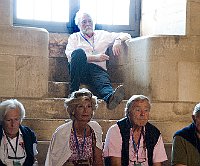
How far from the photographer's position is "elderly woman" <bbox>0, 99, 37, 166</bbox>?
3.35 meters

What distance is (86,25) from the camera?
17.7ft

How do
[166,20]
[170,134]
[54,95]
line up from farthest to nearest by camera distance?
[166,20], [54,95], [170,134]

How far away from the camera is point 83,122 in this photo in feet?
11.2

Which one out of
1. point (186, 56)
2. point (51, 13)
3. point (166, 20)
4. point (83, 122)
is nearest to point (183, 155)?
point (83, 122)

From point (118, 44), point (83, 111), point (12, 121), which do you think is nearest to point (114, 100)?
point (118, 44)

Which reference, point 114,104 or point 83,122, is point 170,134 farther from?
point 83,122

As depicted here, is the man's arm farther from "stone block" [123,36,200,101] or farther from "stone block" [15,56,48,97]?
"stone block" [15,56,48,97]

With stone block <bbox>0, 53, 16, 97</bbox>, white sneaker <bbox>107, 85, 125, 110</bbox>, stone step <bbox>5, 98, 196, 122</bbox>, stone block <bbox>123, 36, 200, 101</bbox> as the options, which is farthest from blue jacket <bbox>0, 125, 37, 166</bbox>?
stone block <bbox>123, 36, 200, 101</bbox>

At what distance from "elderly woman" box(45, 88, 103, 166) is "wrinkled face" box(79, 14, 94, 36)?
2.02m

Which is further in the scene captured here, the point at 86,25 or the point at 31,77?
the point at 86,25

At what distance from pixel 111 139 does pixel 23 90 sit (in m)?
1.49

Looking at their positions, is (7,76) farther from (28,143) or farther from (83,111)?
(83,111)

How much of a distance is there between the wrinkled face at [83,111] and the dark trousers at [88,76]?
129cm

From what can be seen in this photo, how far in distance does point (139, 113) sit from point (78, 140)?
19.3 inches
